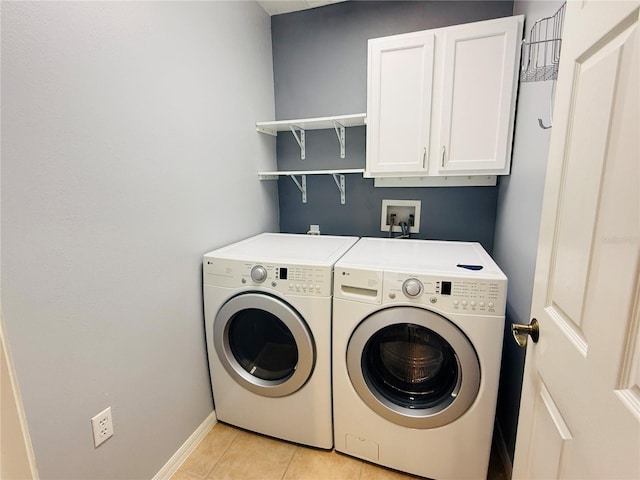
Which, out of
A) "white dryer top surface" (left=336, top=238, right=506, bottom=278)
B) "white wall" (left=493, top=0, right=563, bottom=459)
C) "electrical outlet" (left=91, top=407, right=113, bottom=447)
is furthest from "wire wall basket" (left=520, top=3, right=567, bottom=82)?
"electrical outlet" (left=91, top=407, right=113, bottom=447)

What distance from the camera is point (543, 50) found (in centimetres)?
123

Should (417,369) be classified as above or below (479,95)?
below

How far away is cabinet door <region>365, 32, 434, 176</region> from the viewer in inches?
61.1

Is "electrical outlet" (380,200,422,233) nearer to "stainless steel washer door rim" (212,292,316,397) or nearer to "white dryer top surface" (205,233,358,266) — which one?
"white dryer top surface" (205,233,358,266)

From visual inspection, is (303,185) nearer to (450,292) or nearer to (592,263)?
(450,292)

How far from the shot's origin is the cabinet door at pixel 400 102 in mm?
1551

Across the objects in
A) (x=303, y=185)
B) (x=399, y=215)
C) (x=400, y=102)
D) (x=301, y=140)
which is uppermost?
(x=400, y=102)

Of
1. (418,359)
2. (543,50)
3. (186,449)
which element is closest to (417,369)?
(418,359)

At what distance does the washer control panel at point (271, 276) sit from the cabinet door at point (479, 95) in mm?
897

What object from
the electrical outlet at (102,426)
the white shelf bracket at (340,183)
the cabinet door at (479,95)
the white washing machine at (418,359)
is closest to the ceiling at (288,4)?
the cabinet door at (479,95)

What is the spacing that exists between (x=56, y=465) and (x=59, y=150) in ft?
3.24

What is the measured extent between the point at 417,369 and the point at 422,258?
0.50m

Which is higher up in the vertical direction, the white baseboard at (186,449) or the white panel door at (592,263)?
the white panel door at (592,263)

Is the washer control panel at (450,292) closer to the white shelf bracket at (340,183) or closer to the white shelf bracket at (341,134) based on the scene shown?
the white shelf bracket at (340,183)
